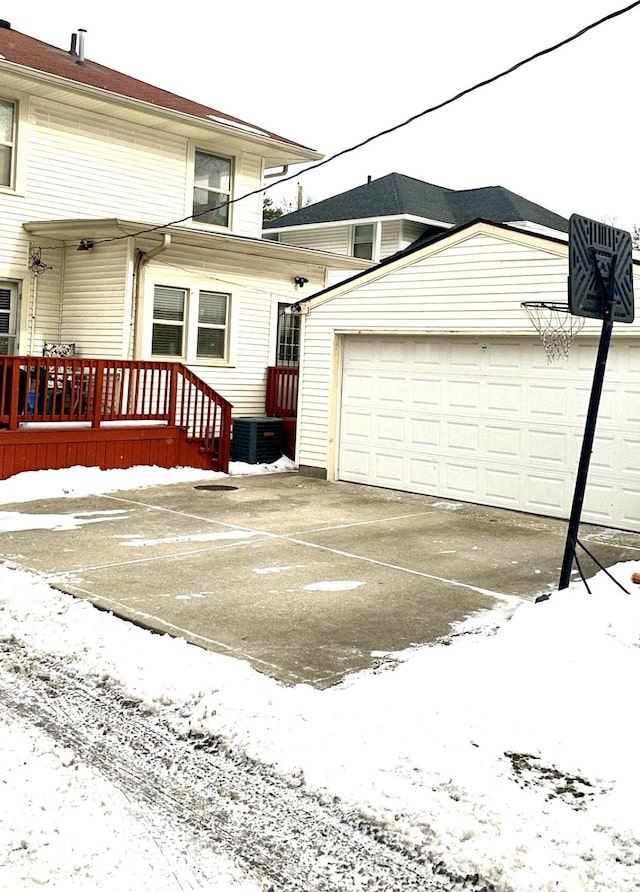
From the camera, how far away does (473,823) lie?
3.38 m

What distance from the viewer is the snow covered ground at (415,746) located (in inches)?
122

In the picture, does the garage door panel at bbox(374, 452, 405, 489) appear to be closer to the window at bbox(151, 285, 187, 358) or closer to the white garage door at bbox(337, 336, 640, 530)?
the white garage door at bbox(337, 336, 640, 530)

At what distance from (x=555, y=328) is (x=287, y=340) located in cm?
760

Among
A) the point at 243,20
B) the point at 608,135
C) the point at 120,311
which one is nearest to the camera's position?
the point at 243,20

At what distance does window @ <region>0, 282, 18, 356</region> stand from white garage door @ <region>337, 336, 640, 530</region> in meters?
5.52

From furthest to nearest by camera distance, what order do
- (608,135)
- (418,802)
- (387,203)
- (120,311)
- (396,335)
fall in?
1. (608,135)
2. (387,203)
3. (120,311)
4. (396,335)
5. (418,802)

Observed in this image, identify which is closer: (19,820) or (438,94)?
(19,820)

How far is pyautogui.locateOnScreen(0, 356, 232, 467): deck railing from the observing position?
11680 millimetres

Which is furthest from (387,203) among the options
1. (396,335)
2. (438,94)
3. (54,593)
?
(54,593)

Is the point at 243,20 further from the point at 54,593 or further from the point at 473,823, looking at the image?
the point at 473,823

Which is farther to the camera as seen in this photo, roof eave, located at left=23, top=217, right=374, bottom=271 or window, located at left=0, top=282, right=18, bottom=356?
window, located at left=0, top=282, right=18, bottom=356

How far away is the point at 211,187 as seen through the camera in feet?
55.7

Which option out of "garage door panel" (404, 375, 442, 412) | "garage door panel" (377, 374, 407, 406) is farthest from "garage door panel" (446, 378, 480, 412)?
"garage door panel" (377, 374, 407, 406)

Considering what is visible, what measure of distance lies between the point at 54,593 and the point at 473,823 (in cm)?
393
